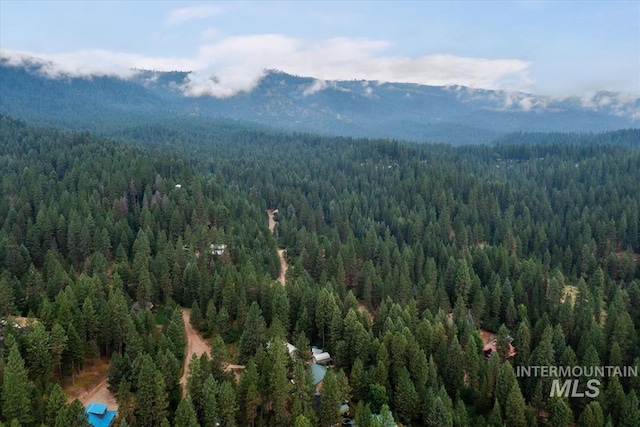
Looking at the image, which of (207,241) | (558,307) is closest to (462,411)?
(558,307)

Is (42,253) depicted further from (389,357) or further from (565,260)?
(565,260)

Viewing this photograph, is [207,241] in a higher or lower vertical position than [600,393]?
higher

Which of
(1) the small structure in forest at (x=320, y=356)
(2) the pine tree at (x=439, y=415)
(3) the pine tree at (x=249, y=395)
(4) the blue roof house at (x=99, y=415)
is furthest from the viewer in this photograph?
(1) the small structure in forest at (x=320, y=356)

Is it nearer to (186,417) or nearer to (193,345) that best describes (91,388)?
(193,345)

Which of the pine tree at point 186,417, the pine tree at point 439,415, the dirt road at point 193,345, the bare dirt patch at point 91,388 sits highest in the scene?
the pine tree at point 186,417

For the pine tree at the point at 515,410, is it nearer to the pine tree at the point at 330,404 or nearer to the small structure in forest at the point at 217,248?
the pine tree at the point at 330,404

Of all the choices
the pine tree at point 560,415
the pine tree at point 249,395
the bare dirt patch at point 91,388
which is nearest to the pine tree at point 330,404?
the pine tree at point 249,395
